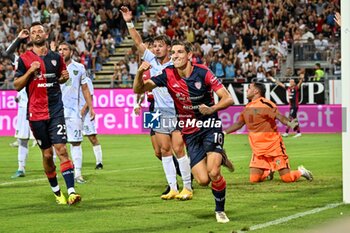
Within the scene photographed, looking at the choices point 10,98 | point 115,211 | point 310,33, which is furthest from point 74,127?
point 310,33

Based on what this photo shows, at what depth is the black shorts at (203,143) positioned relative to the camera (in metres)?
11.2

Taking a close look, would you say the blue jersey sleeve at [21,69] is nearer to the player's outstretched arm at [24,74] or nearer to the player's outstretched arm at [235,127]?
the player's outstretched arm at [24,74]

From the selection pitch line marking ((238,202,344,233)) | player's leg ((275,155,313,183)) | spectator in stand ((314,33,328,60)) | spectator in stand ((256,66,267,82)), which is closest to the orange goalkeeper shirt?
player's leg ((275,155,313,183))

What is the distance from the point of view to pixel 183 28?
41.7 m

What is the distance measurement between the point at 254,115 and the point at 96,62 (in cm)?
2666

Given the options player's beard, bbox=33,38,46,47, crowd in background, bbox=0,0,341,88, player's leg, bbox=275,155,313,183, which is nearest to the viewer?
player's beard, bbox=33,38,46,47

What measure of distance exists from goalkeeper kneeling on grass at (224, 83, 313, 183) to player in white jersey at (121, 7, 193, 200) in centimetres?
231

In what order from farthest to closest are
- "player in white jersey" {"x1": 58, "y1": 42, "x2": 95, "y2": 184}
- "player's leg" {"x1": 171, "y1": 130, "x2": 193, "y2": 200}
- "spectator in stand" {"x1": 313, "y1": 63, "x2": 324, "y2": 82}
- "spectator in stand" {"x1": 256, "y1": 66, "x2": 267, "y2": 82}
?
"spectator in stand" {"x1": 256, "y1": 66, "x2": 267, "y2": 82}
"spectator in stand" {"x1": 313, "y1": 63, "x2": 324, "y2": 82}
"player in white jersey" {"x1": 58, "y1": 42, "x2": 95, "y2": 184}
"player's leg" {"x1": 171, "y1": 130, "x2": 193, "y2": 200}

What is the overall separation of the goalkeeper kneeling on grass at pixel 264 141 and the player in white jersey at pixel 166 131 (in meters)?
2.31

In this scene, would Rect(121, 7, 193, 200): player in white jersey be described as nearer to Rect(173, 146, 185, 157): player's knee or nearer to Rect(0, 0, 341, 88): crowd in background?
Rect(173, 146, 185, 157): player's knee

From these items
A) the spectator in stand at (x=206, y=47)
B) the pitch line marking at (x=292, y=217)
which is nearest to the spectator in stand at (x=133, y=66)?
the spectator in stand at (x=206, y=47)

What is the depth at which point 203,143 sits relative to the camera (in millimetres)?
11352

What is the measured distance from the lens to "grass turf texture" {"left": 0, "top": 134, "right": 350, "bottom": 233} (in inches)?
422

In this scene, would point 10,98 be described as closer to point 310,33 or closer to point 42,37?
point 310,33
